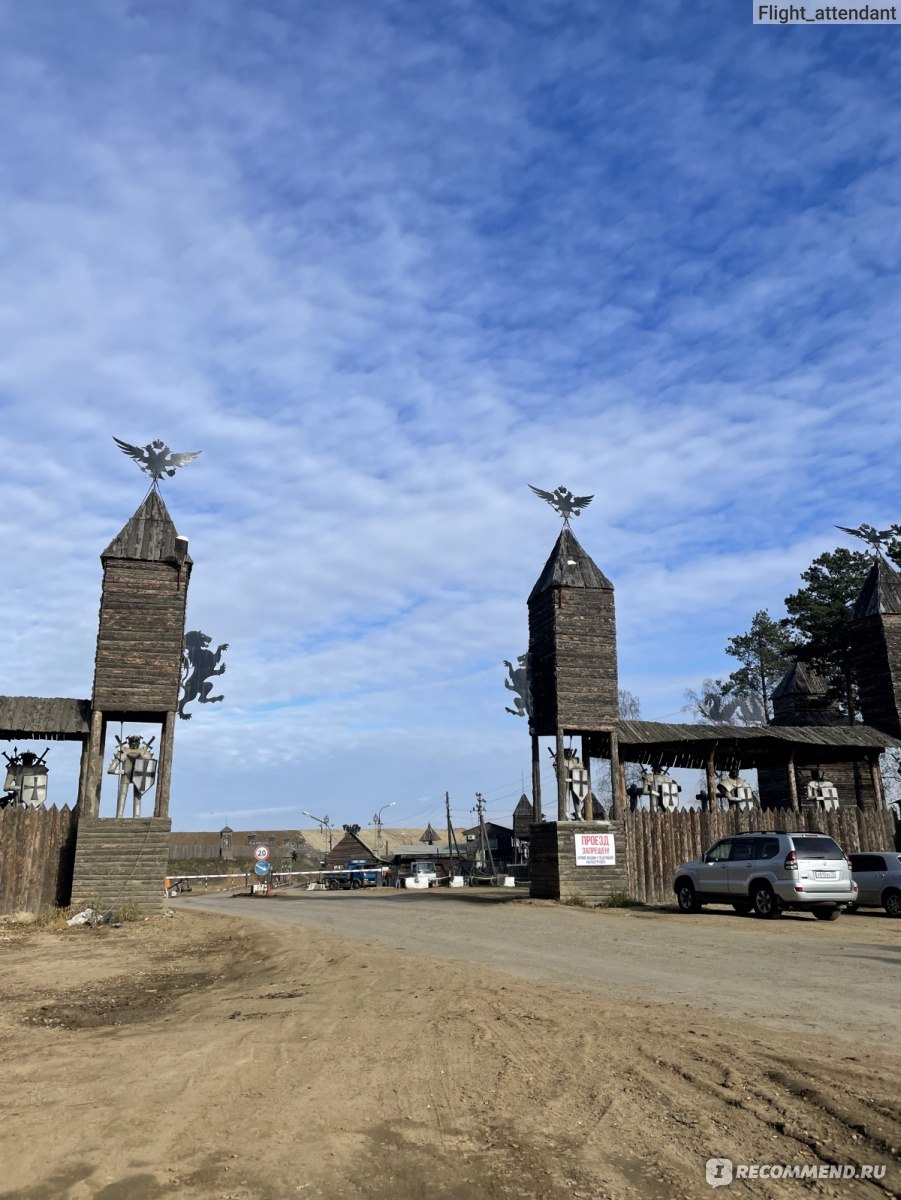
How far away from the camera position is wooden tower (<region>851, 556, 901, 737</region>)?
3100 centimetres

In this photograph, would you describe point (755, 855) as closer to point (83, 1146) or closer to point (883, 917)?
point (883, 917)

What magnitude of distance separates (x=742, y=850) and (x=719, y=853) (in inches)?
36.3

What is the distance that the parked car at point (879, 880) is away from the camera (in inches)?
805

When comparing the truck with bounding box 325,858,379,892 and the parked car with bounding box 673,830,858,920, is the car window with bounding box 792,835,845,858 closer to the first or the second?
the parked car with bounding box 673,830,858,920

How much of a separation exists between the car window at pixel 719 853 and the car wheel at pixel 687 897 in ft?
2.88

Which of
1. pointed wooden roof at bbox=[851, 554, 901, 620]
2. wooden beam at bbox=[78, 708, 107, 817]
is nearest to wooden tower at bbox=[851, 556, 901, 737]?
pointed wooden roof at bbox=[851, 554, 901, 620]

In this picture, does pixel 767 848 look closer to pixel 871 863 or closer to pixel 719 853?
pixel 719 853

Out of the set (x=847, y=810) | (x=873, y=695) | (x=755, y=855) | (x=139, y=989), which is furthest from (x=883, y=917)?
(x=139, y=989)

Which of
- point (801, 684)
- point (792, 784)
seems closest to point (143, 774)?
point (792, 784)

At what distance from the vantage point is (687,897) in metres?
21.3

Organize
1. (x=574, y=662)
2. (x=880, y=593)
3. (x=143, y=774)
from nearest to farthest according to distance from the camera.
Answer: (x=143, y=774), (x=574, y=662), (x=880, y=593)

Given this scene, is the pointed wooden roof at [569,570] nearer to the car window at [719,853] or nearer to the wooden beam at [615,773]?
the wooden beam at [615,773]

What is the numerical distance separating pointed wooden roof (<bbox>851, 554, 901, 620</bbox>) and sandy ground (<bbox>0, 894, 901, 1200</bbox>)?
1039 inches

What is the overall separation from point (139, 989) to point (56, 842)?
11848 millimetres
